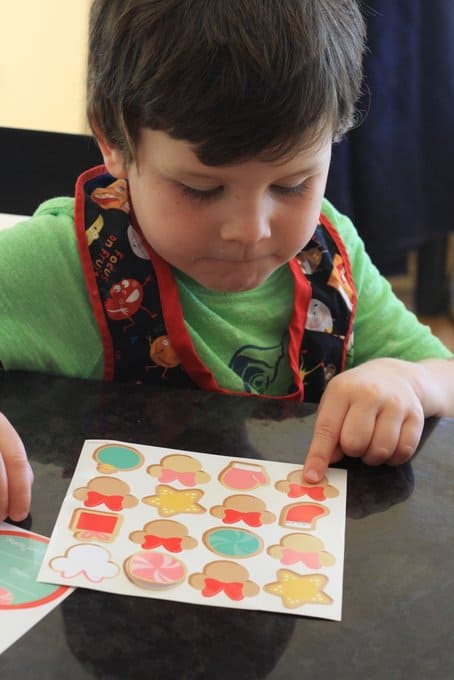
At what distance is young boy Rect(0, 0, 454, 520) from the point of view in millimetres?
777

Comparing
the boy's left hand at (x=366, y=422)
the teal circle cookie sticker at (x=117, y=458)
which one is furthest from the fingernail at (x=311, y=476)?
the teal circle cookie sticker at (x=117, y=458)

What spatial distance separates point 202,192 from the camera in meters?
0.83

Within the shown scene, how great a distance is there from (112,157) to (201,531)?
433 millimetres

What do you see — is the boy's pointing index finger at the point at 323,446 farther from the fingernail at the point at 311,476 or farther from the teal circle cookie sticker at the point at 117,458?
the teal circle cookie sticker at the point at 117,458

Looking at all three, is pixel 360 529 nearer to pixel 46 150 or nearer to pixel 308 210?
pixel 308 210

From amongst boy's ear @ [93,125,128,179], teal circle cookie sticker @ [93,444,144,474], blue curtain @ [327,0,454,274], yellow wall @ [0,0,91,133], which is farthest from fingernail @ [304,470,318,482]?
blue curtain @ [327,0,454,274]

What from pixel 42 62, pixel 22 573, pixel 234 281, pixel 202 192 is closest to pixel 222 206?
pixel 202 192

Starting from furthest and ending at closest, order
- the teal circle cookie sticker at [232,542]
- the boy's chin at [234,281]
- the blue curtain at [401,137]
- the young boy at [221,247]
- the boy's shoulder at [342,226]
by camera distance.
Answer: the blue curtain at [401,137] < the boy's shoulder at [342,226] < the boy's chin at [234,281] < the young boy at [221,247] < the teal circle cookie sticker at [232,542]

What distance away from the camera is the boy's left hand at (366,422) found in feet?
2.60

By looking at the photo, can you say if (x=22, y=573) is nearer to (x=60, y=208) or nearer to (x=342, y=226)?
(x=60, y=208)

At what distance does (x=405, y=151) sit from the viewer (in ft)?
6.91

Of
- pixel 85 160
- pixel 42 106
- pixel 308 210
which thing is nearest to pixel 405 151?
pixel 42 106

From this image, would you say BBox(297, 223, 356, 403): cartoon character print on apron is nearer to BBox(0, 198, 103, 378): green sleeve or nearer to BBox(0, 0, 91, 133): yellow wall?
BBox(0, 198, 103, 378): green sleeve

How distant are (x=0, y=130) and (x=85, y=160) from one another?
4.5 inches
